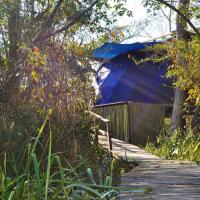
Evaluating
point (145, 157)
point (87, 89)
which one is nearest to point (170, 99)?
point (145, 157)

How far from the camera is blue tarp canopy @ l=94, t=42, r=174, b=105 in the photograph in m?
17.2

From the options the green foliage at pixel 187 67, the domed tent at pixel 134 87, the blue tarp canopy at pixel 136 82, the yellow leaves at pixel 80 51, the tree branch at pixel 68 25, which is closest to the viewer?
the tree branch at pixel 68 25

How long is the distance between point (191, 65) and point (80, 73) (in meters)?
4.22

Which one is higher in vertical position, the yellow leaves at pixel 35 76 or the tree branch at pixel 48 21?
the tree branch at pixel 48 21

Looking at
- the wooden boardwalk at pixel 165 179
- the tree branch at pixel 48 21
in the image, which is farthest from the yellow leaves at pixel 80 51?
the wooden boardwalk at pixel 165 179

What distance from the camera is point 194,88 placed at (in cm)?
1062

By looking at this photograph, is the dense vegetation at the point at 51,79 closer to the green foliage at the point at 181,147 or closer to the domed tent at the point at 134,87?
the green foliage at the point at 181,147

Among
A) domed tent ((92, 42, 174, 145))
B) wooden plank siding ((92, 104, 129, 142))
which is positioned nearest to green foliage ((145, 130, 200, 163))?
wooden plank siding ((92, 104, 129, 142))

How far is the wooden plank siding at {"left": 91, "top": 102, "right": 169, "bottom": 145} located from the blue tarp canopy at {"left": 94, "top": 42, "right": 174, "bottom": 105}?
1732 millimetres

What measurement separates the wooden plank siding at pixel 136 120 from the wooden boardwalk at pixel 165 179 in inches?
231

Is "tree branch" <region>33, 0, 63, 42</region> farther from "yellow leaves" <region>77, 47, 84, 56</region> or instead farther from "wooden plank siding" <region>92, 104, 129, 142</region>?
"wooden plank siding" <region>92, 104, 129, 142</region>

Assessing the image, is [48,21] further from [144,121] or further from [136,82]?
[136,82]

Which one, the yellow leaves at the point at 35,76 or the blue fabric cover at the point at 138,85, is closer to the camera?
the yellow leaves at the point at 35,76

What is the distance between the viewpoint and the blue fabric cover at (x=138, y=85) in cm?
1716
